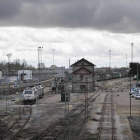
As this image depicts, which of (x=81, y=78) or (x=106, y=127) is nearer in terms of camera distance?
(x=106, y=127)

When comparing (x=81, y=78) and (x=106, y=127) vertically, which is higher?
(x=81, y=78)

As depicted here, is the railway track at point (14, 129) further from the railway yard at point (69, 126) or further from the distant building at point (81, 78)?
the distant building at point (81, 78)

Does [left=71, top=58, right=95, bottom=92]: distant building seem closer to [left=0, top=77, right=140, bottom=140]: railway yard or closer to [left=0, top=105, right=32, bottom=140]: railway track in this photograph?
[left=0, top=77, right=140, bottom=140]: railway yard

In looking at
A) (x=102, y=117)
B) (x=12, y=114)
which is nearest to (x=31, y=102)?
(x=12, y=114)

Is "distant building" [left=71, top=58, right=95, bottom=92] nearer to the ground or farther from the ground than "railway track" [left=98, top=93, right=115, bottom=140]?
farther from the ground

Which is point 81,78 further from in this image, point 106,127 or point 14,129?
point 14,129

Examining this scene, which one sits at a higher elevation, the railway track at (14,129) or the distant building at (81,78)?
the distant building at (81,78)

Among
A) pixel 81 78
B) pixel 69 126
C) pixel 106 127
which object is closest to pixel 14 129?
pixel 69 126

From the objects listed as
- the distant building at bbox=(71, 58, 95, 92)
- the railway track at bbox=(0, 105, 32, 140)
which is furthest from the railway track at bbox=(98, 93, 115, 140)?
the distant building at bbox=(71, 58, 95, 92)

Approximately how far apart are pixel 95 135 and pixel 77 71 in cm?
3470

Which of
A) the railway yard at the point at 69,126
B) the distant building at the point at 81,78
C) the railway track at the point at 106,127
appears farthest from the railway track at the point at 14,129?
the distant building at the point at 81,78

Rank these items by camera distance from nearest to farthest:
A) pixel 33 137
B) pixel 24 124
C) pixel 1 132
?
pixel 33 137 < pixel 1 132 < pixel 24 124

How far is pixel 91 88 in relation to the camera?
2154 inches

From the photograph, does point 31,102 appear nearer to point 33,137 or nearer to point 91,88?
point 33,137
